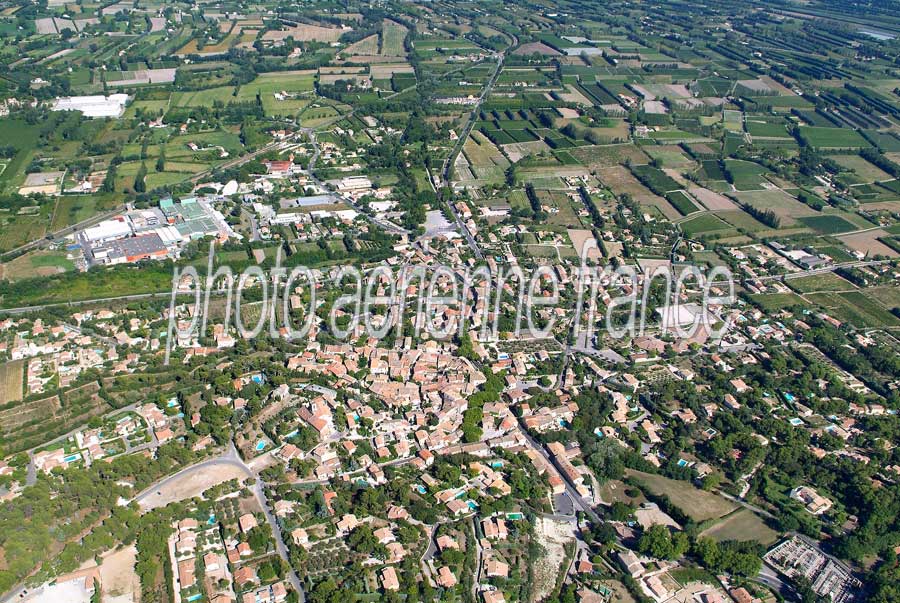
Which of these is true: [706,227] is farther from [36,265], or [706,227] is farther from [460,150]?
[36,265]

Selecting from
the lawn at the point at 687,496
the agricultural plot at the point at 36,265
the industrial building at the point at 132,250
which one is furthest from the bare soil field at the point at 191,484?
the agricultural plot at the point at 36,265

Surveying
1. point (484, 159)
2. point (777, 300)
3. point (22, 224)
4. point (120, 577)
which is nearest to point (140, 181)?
point (22, 224)

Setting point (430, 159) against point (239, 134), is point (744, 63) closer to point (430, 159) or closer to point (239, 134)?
point (430, 159)

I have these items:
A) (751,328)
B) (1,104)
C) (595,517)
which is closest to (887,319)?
(751,328)

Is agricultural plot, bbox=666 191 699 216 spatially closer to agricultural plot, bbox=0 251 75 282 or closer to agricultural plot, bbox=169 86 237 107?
agricultural plot, bbox=0 251 75 282

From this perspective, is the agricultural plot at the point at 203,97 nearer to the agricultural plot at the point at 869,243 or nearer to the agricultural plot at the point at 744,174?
the agricultural plot at the point at 744,174

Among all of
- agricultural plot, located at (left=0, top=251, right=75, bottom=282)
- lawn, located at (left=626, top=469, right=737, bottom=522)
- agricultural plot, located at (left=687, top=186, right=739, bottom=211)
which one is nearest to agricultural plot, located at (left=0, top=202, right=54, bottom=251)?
agricultural plot, located at (left=0, top=251, right=75, bottom=282)
